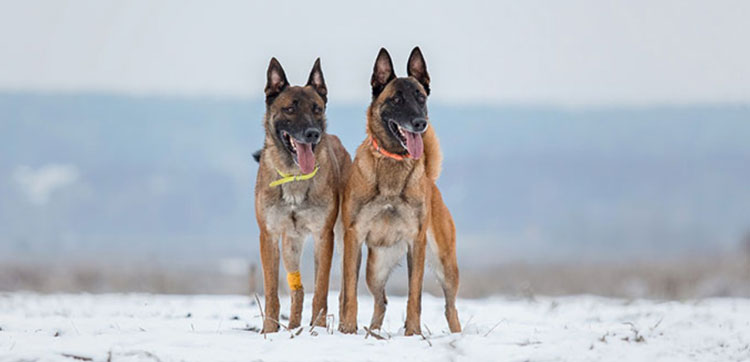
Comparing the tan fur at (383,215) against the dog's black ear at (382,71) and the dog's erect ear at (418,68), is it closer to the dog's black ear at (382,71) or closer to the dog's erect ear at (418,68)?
the dog's black ear at (382,71)

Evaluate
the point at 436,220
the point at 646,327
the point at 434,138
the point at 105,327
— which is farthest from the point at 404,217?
the point at 105,327

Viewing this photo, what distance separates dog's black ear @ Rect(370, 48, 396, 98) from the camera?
8.34 m

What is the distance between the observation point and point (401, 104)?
26.2ft

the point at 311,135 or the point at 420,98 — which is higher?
the point at 420,98

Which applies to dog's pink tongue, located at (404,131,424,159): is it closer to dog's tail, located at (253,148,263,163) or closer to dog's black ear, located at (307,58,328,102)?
dog's black ear, located at (307,58,328,102)

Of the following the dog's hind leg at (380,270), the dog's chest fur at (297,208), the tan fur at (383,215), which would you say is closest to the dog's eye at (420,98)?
the tan fur at (383,215)

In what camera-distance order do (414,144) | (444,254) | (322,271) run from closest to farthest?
(414,144) → (322,271) → (444,254)

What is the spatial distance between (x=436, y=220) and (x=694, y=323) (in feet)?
10.4

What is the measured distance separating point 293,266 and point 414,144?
211 centimetres

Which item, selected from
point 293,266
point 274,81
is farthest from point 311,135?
point 293,266

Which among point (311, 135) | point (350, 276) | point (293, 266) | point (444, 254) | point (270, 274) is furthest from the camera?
point (293, 266)

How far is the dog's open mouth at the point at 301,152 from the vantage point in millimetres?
8203

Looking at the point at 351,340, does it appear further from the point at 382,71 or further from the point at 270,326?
the point at 382,71

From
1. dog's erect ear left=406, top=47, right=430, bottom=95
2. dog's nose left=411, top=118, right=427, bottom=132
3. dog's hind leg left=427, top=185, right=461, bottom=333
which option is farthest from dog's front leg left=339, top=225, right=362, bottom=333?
dog's erect ear left=406, top=47, right=430, bottom=95
